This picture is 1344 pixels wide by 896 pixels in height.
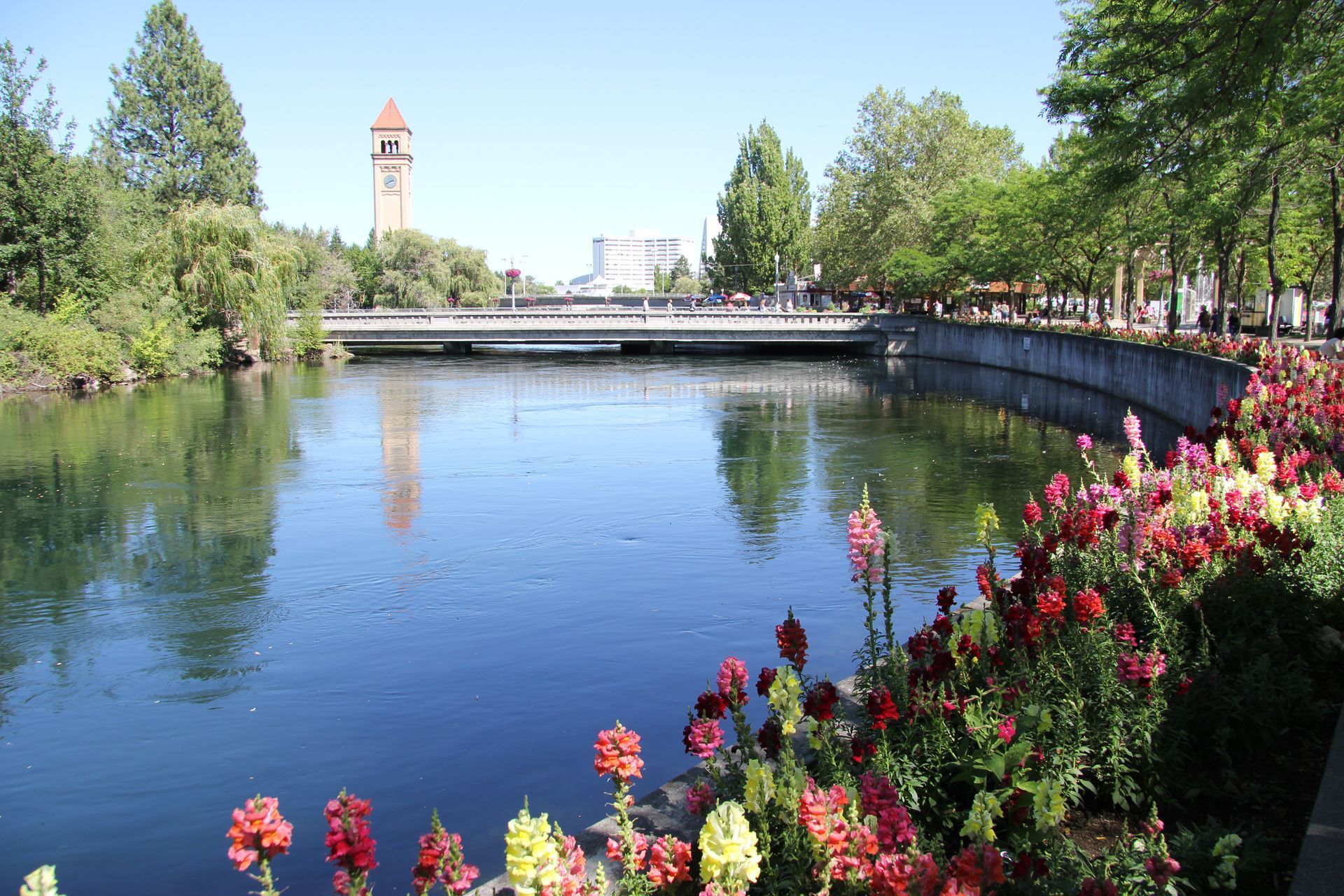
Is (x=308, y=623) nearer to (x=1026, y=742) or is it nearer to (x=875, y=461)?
(x=1026, y=742)

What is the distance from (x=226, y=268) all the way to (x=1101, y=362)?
3937 centimetres

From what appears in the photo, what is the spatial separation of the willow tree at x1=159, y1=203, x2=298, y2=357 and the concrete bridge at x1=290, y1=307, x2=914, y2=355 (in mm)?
10989

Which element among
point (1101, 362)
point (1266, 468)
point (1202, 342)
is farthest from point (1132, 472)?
point (1101, 362)

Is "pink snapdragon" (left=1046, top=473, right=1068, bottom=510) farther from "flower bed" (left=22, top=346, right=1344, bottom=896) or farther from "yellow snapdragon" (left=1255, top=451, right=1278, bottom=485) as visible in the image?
"yellow snapdragon" (left=1255, top=451, right=1278, bottom=485)

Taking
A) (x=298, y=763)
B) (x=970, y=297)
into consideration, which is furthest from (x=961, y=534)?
(x=970, y=297)

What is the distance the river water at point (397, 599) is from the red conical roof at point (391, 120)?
426 feet

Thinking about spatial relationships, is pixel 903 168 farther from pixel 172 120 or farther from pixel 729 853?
pixel 729 853

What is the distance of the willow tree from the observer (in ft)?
172

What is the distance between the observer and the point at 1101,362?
39656 millimetres

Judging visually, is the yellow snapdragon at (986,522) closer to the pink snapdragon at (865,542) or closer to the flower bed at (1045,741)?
the flower bed at (1045,741)

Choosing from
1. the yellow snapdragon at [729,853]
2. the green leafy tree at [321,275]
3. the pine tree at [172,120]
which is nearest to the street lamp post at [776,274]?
the green leafy tree at [321,275]

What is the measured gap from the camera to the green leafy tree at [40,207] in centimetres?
4316

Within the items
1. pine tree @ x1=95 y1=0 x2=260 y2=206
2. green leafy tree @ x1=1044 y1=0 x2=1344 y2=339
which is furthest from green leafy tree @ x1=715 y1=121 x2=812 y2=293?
green leafy tree @ x1=1044 y1=0 x2=1344 y2=339

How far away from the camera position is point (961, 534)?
1681 centimetres
